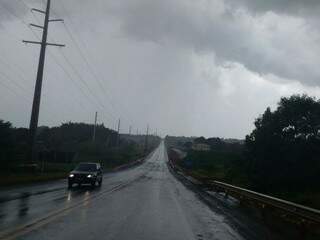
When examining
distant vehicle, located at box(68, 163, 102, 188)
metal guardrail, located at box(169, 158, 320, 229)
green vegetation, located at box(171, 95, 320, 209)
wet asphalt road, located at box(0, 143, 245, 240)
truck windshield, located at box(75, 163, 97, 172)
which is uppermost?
green vegetation, located at box(171, 95, 320, 209)

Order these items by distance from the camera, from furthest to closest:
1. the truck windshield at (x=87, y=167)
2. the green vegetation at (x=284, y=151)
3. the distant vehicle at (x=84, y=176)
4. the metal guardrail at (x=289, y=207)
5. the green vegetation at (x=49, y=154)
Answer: the green vegetation at (x=284, y=151) < the green vegetation at (x=49, y=154) < the truck windshield at (x=87, y=167) < the distant vehicle at (x=84, y=176) < the metal guardrail at (x=289, y=207)

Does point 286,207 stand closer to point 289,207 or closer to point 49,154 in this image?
point 289,207

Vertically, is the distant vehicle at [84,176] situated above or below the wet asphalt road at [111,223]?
above

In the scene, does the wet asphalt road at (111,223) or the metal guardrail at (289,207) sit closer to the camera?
the wet asphalt road at (111,223)

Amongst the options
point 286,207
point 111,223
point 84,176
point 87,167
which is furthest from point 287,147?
point 111,223

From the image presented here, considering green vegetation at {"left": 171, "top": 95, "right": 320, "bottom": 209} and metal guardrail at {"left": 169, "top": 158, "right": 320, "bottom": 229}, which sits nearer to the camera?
metal guardrail at {"left": 169, "top": 158, "right": 320, "bottom": 229}

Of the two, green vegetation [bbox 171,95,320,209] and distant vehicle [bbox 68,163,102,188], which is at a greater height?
green vegetation [bbox 171,95,320,209]

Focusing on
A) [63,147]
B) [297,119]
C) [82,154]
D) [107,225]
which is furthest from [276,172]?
[63,147]

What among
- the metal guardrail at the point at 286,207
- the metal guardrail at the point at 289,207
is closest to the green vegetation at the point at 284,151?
the metal guardrail at the point at 286,207

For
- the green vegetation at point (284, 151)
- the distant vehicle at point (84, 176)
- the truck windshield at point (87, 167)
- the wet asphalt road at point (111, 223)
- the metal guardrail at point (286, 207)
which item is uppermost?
the green vegetation at point (284, 151)

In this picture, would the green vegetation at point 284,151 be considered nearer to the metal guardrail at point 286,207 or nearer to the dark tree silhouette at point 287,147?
the dark tree silhouette at point 287,147

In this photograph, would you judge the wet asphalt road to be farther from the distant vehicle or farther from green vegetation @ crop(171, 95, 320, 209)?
green vegetation @ crop(171, 95, 320, 209)

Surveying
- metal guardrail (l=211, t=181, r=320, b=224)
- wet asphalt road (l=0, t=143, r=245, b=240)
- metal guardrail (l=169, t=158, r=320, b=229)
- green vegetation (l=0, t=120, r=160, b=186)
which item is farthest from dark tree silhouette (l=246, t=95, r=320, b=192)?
wet asphalt road (l=0, t=143, r=245, b=240)

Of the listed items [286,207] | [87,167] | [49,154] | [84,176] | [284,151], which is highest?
[284,151]
